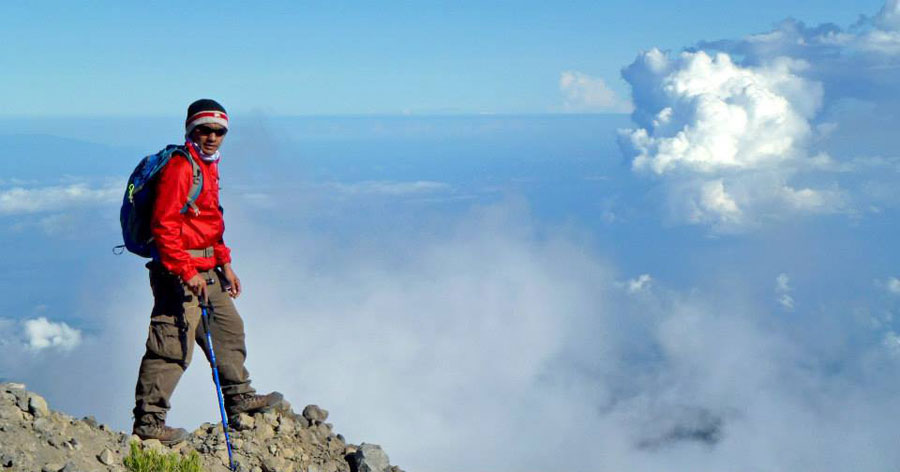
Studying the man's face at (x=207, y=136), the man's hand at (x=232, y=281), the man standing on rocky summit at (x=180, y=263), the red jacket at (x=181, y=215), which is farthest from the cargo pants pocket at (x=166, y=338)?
the man's face at (x=207, y=136)

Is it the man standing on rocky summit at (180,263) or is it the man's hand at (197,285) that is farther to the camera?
the man's hand at (197,285)

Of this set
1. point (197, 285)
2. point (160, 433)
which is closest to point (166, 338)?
point (197, 285)

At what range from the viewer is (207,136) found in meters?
7.05

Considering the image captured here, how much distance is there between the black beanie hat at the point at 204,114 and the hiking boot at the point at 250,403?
3381 millimetres

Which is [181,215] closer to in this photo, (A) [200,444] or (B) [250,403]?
(A) [200,444]

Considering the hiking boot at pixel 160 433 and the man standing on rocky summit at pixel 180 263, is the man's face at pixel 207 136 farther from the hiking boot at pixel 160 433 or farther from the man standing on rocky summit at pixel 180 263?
the hiking boot at pixel 160 433

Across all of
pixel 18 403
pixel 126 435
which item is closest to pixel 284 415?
pixel 126 435

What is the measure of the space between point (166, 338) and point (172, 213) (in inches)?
56.0

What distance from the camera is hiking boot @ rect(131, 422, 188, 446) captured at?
7332mm

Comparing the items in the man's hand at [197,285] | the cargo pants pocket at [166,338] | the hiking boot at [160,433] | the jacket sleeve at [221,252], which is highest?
the jacket sleeve at [221,252]

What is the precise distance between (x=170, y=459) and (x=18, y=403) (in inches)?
66.0

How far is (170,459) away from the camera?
6.83 metres

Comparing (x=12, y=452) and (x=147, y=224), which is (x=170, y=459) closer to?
(x=12, y=452)

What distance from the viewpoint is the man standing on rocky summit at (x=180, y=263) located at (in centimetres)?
665
